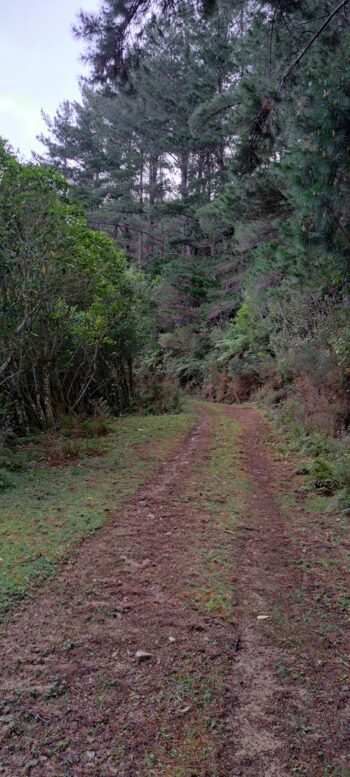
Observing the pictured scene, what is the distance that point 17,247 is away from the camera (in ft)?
25.1

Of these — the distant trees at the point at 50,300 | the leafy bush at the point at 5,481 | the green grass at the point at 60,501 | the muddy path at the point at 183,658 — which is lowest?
the muddy path at the point at 183,658

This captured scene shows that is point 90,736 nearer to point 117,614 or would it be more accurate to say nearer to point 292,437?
point 117,614

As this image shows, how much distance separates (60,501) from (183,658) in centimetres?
308

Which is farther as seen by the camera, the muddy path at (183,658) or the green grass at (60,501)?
the green grass at (60,501)

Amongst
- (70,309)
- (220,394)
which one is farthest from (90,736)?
(220,394)

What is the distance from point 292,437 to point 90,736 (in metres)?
7.78

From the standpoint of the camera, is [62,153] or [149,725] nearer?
[149,725]

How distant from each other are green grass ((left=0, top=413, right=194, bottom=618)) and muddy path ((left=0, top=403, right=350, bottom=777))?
22cm

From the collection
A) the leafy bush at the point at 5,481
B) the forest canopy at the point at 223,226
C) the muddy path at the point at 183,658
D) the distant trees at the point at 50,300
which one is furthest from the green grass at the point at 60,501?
the forest canopy at the point at 223,226

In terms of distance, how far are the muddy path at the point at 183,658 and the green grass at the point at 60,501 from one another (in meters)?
0.22

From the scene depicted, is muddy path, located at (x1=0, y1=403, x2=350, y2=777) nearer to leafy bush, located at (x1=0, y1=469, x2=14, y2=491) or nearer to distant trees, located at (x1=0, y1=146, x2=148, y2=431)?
leafy bush, located at (x1=0, y1=469, x2=14, y2=491)

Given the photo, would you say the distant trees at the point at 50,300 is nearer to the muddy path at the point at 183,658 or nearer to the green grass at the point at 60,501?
the green grass at the point at 60,501

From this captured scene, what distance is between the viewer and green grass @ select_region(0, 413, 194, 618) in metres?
3.71

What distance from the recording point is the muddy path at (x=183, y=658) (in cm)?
205
